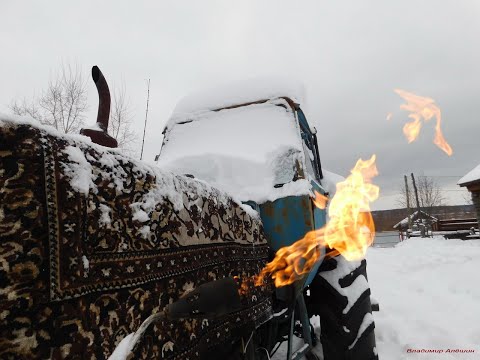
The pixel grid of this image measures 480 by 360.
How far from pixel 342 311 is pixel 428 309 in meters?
3.26

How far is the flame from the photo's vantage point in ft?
7.59

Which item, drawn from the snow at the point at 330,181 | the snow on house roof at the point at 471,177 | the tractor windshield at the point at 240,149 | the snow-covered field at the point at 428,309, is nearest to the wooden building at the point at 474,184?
the snow on house roof at the point at 471,177

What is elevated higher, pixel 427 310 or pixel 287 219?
pixel 287 219

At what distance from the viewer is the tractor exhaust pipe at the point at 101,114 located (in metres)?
1.45

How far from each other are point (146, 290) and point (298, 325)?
282 centimetres

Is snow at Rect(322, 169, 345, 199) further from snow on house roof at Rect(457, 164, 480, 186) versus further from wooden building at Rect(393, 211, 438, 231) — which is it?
wooden building at Rect(393, 211, 438, 231)

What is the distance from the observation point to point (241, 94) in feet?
10.7

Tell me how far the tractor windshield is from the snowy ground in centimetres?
226

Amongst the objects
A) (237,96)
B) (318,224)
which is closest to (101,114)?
(318,224)

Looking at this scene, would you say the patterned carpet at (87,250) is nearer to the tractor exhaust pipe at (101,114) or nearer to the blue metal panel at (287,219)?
the tractor exhaust pipe at (101,114)

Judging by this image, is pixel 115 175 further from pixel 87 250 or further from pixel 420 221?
pixel 420 221

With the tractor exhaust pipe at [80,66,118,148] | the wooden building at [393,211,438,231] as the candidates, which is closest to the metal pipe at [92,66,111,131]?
the tractor exhaust pipe at [80,66,118,148]

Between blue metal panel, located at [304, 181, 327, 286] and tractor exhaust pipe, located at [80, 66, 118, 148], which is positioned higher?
tractor exhaust pipe, located at [80, 66, 118, 148]

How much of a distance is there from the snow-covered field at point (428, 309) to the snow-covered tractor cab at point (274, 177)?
1113 millimetres
